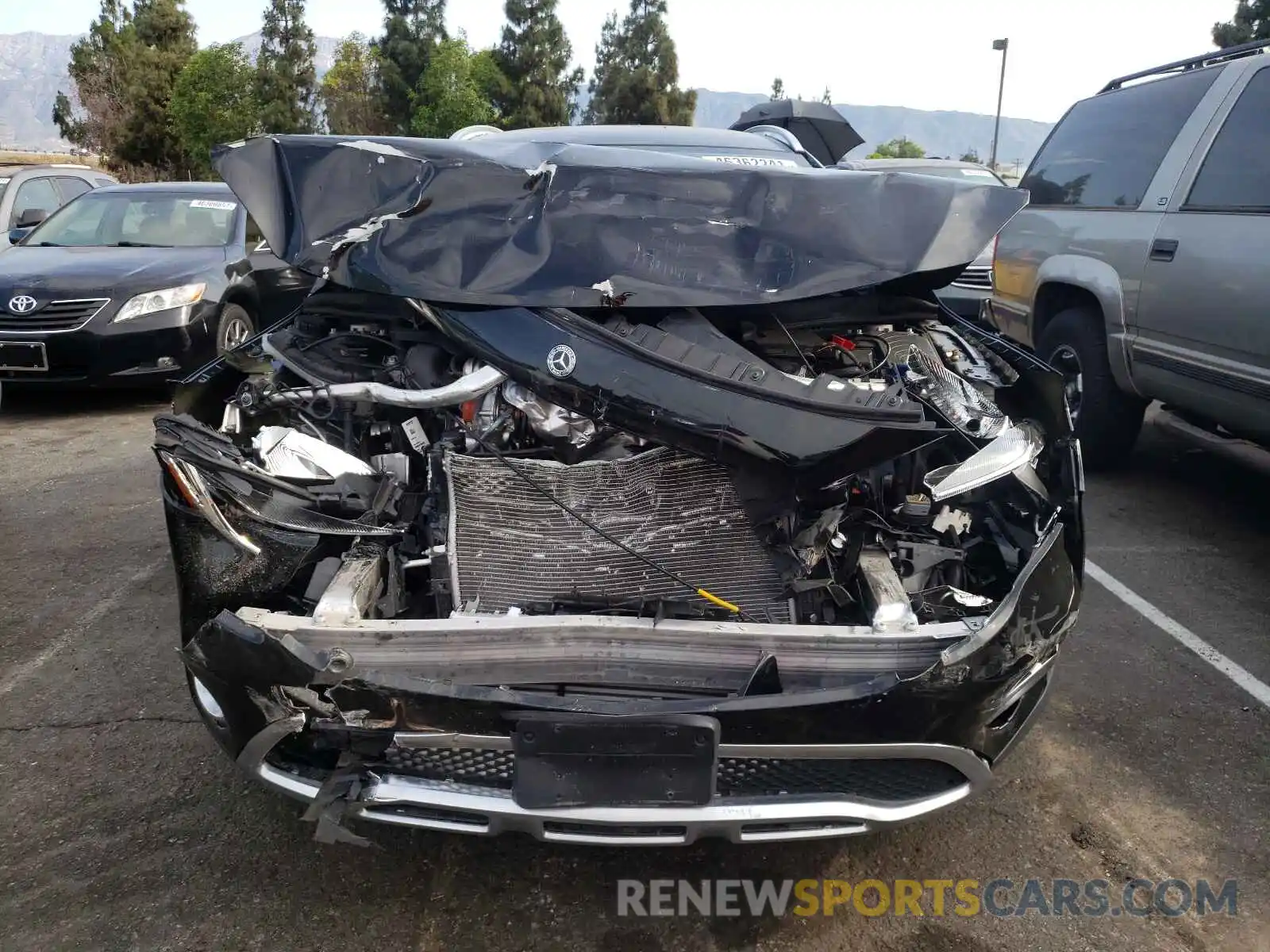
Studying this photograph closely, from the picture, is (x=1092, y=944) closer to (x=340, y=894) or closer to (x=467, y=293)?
(x=340, y=894)

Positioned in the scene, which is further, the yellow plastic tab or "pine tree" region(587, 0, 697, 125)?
"pine tree" region(587, 0, 697, 125)

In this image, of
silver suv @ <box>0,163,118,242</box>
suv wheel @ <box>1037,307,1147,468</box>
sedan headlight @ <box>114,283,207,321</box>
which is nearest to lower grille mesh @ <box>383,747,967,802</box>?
suv wheel @ <box>1037,307,1147,468</box>

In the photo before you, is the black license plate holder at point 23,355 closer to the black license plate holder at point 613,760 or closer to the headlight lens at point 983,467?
the black license plate holder at point 613,760

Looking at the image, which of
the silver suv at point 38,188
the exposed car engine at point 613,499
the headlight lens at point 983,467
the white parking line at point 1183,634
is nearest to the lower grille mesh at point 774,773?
the exposed car engine at point 613,499

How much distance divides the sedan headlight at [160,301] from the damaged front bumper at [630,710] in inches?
226

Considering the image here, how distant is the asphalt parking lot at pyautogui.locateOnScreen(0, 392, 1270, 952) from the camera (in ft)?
7.26

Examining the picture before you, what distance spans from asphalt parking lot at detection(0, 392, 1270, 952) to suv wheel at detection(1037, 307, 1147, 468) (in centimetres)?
161

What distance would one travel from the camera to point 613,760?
188cm

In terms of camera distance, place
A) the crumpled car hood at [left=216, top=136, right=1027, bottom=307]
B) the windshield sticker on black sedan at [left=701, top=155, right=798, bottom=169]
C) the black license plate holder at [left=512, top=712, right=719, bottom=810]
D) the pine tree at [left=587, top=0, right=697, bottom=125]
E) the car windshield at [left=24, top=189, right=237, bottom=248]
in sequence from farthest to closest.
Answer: the pine tree at [left=587, top=0, right=697, bottom=125] → the car windshield at [left=24, top=189, right=237, bottom=248] → the windshield sticker on black sedan at [left=701, top=155, right=798, bottom=169] → the crumpled car hood at [left=216, top=136, right=1027, bottom=307] → the black license plate holder at [left=512, top=712, right=719, bottom=810]

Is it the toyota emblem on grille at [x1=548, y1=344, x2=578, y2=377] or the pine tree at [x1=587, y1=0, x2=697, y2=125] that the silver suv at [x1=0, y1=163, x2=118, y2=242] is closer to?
the toyota emblem on grille at [x1=548, y1=344, x2=578, y2=377]

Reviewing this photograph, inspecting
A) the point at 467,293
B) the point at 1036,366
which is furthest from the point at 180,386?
→ the point at 1036,366

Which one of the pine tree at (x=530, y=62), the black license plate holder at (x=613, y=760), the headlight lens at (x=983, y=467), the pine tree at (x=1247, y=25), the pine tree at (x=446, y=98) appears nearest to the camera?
the black license plate holder at (x=613, y=760)

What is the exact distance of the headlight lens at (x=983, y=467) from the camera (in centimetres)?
236

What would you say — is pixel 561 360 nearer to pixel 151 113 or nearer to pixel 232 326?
pixel 232 326
